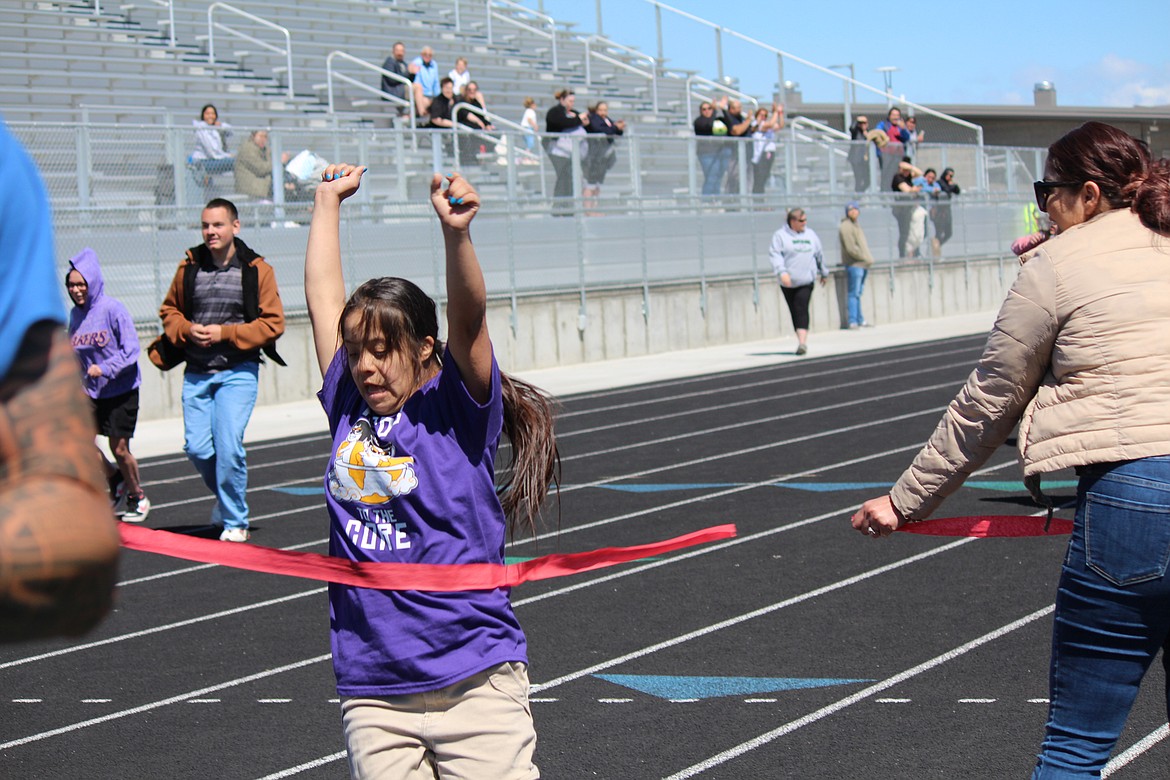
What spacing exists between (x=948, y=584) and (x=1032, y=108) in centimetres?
4538

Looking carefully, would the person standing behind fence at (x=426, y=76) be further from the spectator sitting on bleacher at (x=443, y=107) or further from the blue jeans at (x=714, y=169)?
the blue jeans at (x=714, y=169)

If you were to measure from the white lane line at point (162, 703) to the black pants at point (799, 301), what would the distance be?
51.9ft

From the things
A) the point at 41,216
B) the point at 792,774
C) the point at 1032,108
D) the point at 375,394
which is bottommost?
the point at 792,774

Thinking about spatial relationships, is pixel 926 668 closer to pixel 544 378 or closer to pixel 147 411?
pixel 147 411

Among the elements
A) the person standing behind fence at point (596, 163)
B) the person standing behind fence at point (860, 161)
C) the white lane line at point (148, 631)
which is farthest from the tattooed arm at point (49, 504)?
the person standing behind fence at point (860, 161)

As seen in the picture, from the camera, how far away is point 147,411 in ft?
52.6

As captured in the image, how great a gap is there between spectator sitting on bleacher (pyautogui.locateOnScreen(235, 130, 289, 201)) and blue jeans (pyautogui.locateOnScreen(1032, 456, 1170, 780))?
599 inches

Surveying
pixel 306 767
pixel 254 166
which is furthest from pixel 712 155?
pixel 306 767

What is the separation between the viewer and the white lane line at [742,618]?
5.93 meters

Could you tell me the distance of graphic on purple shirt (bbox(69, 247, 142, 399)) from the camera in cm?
972

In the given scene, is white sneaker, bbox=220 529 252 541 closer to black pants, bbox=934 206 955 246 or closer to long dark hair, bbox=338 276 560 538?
long dark hair, bbox=338 276 560 538

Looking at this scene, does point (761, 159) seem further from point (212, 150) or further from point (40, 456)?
point (40, 456)

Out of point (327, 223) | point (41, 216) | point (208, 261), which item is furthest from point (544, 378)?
point (41, 216)

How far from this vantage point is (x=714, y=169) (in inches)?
971
